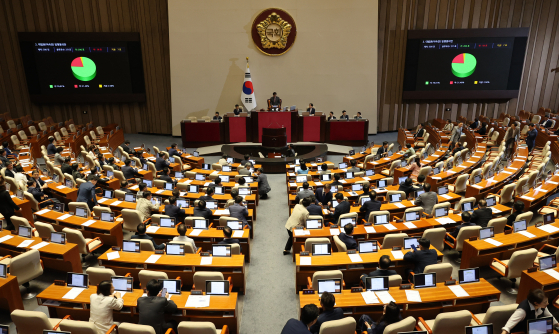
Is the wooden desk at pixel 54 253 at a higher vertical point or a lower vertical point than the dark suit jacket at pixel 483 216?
lower

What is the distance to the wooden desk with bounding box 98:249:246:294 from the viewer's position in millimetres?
5816

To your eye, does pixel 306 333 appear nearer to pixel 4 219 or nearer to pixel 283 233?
pixel 283 233

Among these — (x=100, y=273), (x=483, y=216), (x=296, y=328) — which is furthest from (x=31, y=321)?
(x=483, y=216)

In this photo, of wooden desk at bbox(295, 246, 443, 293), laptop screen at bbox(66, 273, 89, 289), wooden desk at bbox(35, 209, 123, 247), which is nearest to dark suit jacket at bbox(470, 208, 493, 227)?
wooden desk at bbox(295, 246, 443, 293)

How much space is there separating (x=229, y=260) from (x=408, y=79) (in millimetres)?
15890

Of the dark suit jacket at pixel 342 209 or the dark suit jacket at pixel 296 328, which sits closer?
the dark suit jacket at pixel 296 328

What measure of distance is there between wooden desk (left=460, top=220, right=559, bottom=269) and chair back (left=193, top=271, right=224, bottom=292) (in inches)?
165

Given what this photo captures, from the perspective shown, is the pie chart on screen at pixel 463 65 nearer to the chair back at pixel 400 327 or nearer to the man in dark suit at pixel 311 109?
the man in dark suit at pixel 311 109

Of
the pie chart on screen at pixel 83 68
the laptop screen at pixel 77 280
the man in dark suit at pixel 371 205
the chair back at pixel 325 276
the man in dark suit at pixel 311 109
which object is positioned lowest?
the laptop screen at pixel 77 280

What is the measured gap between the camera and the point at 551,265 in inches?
213

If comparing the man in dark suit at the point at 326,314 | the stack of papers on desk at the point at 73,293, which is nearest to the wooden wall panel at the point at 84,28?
the stack of papers on desk at the point at 73,293

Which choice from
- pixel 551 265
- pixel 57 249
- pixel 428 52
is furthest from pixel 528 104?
pixel 57 249

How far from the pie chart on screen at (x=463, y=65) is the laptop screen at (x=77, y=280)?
60.9 ft

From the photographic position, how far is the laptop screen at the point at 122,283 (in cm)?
511
